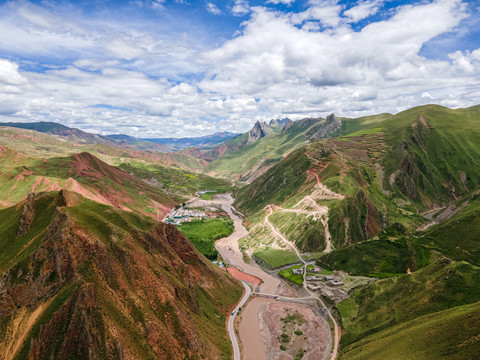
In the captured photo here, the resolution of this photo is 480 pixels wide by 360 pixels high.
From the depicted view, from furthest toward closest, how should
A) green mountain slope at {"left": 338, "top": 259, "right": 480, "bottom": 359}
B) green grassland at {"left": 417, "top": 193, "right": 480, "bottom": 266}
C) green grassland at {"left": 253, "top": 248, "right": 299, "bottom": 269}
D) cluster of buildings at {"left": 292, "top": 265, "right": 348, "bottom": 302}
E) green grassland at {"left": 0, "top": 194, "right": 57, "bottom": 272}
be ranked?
green grassland at {"left": 253, "top": 248, "right": 299, "bottom": 269} → green grassland at {"left": 417, "top": 193, "right": 480, "bottom": 266} → cluster of buildings at {"left": 292, "top": 265, "right": 348, "bottom": 302} → green grassland at {"left": 0, "top": 194, "right": 57, "bottom": 272} → green mountain slope at {"left": 338, "top": 259, "right": 480, "bottom": 359}

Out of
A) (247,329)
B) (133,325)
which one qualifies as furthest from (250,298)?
(133,325)

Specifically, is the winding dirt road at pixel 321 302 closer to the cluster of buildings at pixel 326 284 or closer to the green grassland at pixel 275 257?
the cluster of buildings at pixel 326 284

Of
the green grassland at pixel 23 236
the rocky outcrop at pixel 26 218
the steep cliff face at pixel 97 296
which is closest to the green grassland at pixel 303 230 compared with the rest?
the steep cliff face at pixel 97 296

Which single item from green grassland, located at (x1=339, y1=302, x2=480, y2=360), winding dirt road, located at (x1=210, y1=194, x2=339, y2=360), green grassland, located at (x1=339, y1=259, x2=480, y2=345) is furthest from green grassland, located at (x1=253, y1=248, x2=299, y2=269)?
green grassland, located at (x1=339, y1=302, x2=480, y2=360)

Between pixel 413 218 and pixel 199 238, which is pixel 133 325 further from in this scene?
pixel 413 218

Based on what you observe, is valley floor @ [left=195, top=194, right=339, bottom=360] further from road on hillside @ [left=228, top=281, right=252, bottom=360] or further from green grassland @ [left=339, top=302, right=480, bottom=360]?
green grassland @ [left=339, top=302, right=480, bottom=360]

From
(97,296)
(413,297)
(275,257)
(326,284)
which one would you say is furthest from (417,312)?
(97,296)
